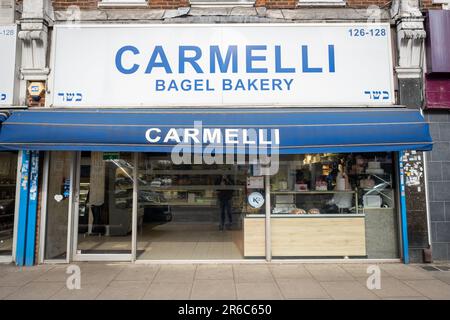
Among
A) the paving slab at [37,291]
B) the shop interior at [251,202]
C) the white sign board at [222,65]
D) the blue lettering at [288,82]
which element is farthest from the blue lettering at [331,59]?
the paving slab at [37,291]

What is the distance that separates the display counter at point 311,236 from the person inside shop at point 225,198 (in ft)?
2.68

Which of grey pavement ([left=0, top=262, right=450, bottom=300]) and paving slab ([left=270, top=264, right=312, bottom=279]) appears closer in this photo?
grey pavement ([left=0, top=262, right=450, bottom=300])

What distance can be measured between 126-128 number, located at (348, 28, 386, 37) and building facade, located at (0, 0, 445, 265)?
0.8 inches

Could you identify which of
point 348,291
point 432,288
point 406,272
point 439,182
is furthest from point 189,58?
point 432,288

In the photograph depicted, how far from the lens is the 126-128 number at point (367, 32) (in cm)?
673

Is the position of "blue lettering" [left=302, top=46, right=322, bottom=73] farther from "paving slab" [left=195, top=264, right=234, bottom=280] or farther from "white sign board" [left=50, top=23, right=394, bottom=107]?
"paving slab" [left=195, top=264, right=234, bottom=280]

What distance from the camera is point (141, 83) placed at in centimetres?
663

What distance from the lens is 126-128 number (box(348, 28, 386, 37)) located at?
6734 millimetres

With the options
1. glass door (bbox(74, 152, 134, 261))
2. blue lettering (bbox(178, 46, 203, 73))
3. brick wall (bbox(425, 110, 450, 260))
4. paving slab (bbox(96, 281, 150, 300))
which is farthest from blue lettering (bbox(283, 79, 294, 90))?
paving slab (bbox(96, 281, 150, 300))

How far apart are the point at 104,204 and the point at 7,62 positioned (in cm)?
340

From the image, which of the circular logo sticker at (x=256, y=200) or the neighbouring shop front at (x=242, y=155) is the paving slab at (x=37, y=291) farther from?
the circular logo sticker at (x=256, y=200)

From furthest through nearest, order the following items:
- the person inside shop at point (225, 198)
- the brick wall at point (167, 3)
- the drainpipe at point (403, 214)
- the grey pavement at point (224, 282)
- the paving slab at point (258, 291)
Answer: the person inside shop at point (225, 198) < the brick wall at point (167, 3) < the drainpipe at point (403, 214) < the grey pavement at point (224, 282) < the paving slab at point (258, 291)

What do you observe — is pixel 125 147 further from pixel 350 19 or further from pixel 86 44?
pixel 350 19

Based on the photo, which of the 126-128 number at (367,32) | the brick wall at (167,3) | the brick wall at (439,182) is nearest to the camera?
the brick wall at (439,182)
